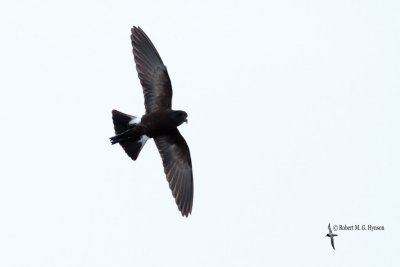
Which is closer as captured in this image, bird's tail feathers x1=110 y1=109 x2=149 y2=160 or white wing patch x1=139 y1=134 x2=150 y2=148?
bird's tail feathers x1=110 y1=109 x2=149 y2=160

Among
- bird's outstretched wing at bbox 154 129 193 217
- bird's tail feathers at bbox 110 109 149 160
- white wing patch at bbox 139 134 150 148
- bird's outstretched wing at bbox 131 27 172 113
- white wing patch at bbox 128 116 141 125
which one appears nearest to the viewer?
bird's tail feathers at bbox 110 109 149 160

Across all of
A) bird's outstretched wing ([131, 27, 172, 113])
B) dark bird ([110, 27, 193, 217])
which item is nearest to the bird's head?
dark bird ([110, 27, 193, 217])

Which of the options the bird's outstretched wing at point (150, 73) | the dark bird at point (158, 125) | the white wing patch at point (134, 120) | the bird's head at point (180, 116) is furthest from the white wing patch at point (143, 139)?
the bird's head at point (180, 116)

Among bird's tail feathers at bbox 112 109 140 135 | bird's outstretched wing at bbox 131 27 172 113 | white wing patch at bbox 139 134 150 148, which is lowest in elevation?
white wing patch at bbox 139 134 150 148

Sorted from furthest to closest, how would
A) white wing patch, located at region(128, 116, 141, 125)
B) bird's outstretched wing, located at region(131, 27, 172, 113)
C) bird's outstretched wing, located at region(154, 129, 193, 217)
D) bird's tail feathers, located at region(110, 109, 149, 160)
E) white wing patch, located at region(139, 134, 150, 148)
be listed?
bird's outstretched wing, located at region(154, 129, 193, 217) → bird's outstretched wing, located at region(131, 27, 172, 113) → white wing patch, located at region(139, 134, 150, 148) → white wing patch, located at region(128, 116, 141, 125) → bird's tail feathers, located at region(110, 109, 149, 160)

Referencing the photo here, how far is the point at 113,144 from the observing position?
19.8m

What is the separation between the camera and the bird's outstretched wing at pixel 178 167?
20688 mm

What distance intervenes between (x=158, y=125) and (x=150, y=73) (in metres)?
1.32

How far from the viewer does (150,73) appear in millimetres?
20719

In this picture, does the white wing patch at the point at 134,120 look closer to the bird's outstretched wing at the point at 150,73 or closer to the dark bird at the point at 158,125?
the dark bird at the point at 158,125

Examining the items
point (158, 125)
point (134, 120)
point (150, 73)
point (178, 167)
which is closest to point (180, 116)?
point (158, 125)

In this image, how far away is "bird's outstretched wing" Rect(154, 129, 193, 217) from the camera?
20.7 metres

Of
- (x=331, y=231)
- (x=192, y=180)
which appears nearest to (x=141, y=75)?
(x=192, y=180)

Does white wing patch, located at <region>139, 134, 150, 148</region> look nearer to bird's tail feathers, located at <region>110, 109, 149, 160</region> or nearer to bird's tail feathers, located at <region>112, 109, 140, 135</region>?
bird's tail feathers, located at <region>110, 109, 149, 160</region>
